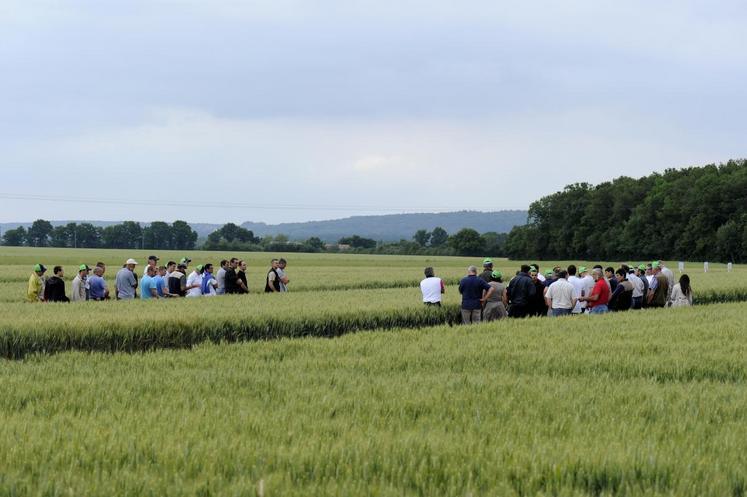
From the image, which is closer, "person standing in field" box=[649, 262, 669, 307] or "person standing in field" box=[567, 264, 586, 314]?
"person standing in field" box=[567, 264, 586, 314]

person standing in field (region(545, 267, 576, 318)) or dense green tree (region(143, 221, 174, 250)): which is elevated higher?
dense green tree (region(143, 221, 174, 250))

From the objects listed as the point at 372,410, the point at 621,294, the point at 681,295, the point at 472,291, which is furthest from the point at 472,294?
the point at 372,410

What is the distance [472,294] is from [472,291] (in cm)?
10

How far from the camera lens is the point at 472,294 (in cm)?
2011

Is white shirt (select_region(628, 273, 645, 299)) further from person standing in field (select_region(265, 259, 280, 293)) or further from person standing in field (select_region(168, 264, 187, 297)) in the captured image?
person standing in field (select_region(168, 264, 187, 297))

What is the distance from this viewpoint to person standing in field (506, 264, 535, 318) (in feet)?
67.7

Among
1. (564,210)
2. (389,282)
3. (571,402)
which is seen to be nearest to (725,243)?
(564,210)

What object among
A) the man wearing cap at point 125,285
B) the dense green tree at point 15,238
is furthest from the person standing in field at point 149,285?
the dense green tree at point 15,238

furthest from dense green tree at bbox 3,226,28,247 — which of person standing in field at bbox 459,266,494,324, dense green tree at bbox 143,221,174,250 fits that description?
person standing in field at bbox 459,266,494,324

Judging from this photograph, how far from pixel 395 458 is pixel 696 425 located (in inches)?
139

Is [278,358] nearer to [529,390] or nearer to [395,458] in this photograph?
[529,390]

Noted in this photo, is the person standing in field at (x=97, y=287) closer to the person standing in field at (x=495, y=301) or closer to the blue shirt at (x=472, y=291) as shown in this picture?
the blue shirt at (x=472, y=291)

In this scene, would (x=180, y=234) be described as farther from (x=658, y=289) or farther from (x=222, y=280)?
(x=658, y=289)

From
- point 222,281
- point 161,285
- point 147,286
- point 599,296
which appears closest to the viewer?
point 599,296
